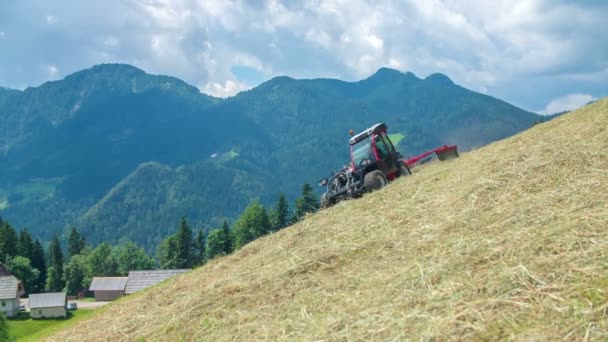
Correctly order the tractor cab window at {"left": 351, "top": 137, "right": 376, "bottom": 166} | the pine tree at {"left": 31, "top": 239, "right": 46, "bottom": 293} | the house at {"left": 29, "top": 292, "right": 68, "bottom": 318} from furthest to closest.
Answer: the pine tree at {"left": 31, "top": 239, "right": 46, "bottom": 293} < the house at {"left": 29, "top": 292, "right": 68, "bottom": 318} < the tractor cab window at {"left": 351, "top": 137, "right": 376, "bottom": 166}

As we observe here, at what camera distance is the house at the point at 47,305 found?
61.8 metres

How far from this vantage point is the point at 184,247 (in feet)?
257

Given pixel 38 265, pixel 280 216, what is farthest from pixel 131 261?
pixel 280 216

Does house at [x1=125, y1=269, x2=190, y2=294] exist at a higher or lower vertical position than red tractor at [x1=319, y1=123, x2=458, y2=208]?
higher

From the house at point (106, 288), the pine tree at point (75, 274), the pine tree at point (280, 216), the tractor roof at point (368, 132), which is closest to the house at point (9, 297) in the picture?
the house at point (106, 288)

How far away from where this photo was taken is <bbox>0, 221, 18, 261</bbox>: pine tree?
Result: 7575cm

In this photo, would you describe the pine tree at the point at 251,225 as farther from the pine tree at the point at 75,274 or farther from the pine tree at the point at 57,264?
the pine tree at the point at 57,264

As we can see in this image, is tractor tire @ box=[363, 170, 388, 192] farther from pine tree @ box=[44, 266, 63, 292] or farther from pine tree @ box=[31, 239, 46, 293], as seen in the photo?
pine tree @ box=[44, 266, 63, 292]

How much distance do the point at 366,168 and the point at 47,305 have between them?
57582mm

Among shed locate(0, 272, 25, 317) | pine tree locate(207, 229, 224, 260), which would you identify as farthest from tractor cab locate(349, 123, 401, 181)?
shed locate(0, 272, 25, 317)

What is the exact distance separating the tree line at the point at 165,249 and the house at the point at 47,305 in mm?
14357

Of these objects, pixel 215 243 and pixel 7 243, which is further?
pixel 7 243

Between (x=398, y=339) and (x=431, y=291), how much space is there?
935mm

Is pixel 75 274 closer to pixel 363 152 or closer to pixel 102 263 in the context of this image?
pixel 102 263
